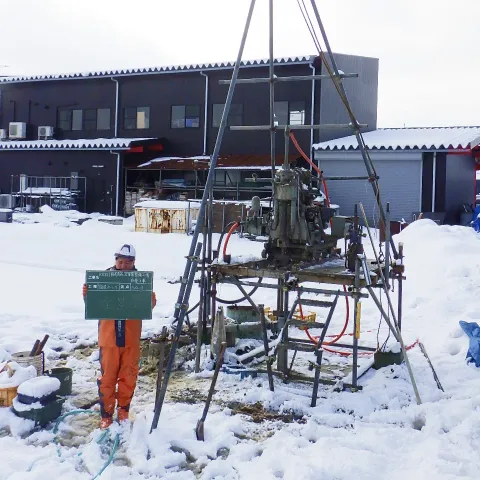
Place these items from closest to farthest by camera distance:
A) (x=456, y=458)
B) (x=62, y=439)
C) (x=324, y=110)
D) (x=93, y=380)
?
(x=456, y=458) → (x=62, y=439) → (x=93, y=380) → (x=324, y=110)

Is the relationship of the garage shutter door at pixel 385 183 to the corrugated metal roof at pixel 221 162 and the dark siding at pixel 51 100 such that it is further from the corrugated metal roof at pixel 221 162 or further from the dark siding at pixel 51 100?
the dark siding at pixel 51 100

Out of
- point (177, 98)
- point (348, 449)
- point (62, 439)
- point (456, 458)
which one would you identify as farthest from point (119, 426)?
point (177, 98)

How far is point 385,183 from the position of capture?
24.6 meters

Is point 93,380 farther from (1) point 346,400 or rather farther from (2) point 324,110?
(2) point 324,110

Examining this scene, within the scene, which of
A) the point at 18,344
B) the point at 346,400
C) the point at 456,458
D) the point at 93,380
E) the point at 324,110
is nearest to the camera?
the point at 456,458

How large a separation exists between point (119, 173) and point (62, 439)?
24.5m

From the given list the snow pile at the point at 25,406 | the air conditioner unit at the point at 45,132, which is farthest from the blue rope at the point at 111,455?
the air conditioner unit at the point at 45,132

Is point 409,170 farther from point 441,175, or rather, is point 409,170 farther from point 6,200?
point 6,200

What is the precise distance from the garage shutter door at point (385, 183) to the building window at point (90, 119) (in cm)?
1331

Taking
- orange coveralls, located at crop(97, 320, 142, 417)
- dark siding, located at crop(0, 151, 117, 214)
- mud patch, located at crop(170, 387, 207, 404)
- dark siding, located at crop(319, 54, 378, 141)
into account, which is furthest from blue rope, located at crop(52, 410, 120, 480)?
dark siding, located at crop(0, 151, 117, 214)

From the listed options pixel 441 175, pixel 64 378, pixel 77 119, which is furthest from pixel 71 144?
pixel 64 378

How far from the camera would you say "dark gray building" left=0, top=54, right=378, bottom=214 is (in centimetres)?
2777

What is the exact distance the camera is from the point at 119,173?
2955 centimetres

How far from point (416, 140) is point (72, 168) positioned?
16.9m
